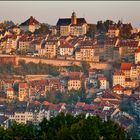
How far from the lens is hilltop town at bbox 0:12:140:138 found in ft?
63.0

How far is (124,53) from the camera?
26125 millimetres

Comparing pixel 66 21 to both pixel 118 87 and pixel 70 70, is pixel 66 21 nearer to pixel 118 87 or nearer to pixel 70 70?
pixel 70 70

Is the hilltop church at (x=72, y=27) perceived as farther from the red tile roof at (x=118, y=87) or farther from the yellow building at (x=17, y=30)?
the red tile roof at (x=118, y=87)

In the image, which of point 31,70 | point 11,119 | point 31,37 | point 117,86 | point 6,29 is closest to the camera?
point 11,119

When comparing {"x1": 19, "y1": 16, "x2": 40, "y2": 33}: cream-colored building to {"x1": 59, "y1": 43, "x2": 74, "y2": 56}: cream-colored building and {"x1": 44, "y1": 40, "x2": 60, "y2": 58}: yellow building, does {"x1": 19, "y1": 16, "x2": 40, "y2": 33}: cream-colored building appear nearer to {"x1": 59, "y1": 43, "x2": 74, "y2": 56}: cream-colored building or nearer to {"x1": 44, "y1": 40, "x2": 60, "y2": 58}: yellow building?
{"x1": 44, "y1": 40, "x2": 60, "y2": 58}: yellow building

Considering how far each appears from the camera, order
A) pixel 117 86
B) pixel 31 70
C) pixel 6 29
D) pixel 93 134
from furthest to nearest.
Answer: pixel 6 29
pixel 31 70
pixel 117 86
pixel 93 134

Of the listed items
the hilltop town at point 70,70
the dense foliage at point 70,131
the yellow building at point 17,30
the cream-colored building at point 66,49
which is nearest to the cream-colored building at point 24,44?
the hilltop town at point 70,70

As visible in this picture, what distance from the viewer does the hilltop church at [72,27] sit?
29188 mm

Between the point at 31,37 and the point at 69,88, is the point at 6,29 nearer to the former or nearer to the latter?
the point at 31,37

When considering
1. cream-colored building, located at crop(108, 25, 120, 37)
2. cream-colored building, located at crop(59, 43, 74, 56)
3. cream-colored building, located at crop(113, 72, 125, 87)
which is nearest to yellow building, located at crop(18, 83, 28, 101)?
cream-colored building, located at crop(113, 72, 125, 87)

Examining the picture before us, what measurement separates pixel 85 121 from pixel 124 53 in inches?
674

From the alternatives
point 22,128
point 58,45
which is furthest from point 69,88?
point 22,128

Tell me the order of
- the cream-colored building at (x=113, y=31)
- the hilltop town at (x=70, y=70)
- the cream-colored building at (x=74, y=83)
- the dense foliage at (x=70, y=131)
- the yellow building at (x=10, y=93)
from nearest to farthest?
the dense foliage at (x=70, y=131) < the hilltop town at (x=70, y=70) < the yellow building at (x=10, y=93) < the cream-colored building at (x=74, y=83) < the cream-colored building at (x=113, y=31)

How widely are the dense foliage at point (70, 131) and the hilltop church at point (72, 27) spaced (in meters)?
19.8
